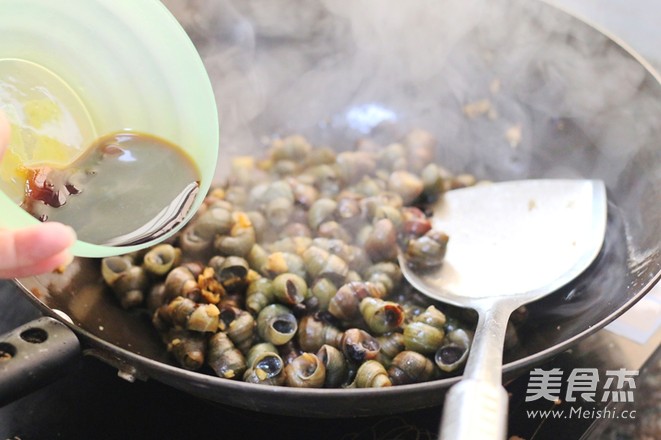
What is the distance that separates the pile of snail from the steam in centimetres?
15

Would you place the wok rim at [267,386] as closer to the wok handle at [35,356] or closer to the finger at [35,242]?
the wok handle at [35,356]

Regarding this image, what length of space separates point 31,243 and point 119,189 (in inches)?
10.9

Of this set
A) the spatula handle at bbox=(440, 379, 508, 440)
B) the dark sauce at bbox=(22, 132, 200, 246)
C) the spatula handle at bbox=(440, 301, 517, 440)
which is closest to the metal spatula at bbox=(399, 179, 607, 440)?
the spatula handle at bbox=(440, 301, 517, 440)

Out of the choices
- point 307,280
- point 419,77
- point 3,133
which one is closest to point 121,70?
point 3,133

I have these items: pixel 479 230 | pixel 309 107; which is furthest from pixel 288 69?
pixel 479 230

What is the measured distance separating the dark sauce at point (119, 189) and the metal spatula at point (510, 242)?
1.48 feet

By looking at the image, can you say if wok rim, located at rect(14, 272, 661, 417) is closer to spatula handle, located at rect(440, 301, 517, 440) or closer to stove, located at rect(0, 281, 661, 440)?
spatula handle, located at rect(440, 301, 517, 440)

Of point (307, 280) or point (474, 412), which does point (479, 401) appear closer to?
point (474, 412)

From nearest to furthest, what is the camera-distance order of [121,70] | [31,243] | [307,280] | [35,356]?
[31,243] → [35,356] → [121,70] → [307,280]

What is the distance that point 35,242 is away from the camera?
560mm

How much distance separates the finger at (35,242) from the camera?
0.56 metres

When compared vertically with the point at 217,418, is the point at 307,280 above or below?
above

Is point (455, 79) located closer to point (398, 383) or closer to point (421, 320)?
point (421, 320)

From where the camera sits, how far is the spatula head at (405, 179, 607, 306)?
3.44 feet
